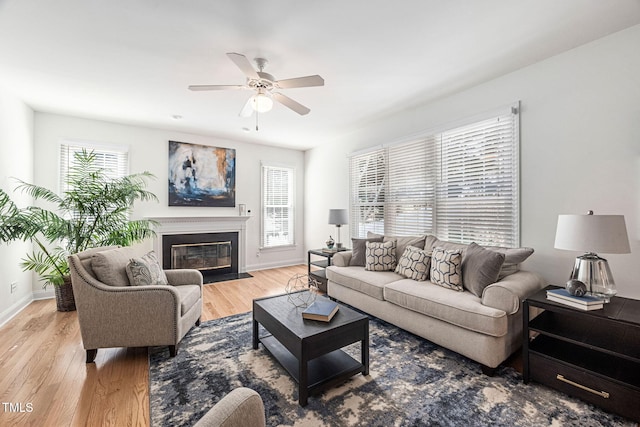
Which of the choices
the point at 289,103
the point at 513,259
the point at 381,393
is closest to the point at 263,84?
the point at 289,103

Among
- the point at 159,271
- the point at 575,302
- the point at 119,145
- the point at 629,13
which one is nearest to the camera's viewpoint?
the point at 575,302

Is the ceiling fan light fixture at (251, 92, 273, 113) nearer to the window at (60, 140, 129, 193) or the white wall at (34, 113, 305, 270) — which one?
the white wall at (34, 113, 305, 270)

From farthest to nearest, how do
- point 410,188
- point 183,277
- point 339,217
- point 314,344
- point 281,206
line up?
point 281,206
point 339,217
point 410,188
point 183,277
point 314,344

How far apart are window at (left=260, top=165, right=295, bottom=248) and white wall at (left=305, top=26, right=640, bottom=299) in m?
3.91

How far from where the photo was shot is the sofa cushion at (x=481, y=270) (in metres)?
2.44

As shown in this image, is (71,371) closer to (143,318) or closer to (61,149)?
(143,318)

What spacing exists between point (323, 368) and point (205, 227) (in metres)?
3.85

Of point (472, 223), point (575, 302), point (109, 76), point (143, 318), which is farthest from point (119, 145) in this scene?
point (575, 302)

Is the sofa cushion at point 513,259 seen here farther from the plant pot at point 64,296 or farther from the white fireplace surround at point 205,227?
the plant pot at point 64,296

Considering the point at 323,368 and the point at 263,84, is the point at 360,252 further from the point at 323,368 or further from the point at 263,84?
the point at 263,84

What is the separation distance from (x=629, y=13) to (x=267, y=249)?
223 inches

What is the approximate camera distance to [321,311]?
2098mm

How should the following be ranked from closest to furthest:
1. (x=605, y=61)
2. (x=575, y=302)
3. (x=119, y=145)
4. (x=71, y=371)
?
1. (x=575, y=302)
2. (x=71, y=371)
3. (x=605, y=61)
4. (x=119, y=145)

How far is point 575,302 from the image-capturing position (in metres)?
1.89
